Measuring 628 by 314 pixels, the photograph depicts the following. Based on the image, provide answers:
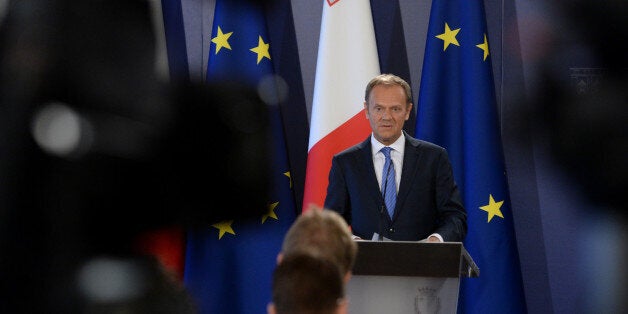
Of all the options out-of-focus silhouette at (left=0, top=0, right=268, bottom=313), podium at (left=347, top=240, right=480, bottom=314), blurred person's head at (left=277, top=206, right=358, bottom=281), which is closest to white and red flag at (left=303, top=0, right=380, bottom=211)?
podium at (left=347, top=240, right=480, bottom=314)

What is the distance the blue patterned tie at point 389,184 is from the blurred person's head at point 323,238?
1904 mm

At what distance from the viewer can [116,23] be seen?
83 cm

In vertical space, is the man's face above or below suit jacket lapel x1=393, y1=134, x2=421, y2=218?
above

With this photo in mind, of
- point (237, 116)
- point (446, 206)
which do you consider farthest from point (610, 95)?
point (237, 116)

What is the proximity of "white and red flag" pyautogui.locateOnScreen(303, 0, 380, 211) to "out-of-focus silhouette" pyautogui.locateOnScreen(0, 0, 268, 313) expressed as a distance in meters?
3.73

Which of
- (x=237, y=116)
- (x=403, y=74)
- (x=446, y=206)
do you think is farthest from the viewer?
(x=403, y=74)

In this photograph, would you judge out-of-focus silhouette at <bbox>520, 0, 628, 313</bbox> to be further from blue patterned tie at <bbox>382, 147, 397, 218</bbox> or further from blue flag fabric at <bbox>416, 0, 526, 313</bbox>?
blue patterned tie at <bbox>382, 147, 397, 218</bbox>

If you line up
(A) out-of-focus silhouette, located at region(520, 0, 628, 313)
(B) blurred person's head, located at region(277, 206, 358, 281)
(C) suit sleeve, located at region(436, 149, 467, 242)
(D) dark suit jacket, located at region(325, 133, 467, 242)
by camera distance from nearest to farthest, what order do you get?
(B) blurred person's head, located at region(277, 206, 358, 281), (C) suit sleeve, located at region(436, 149, 467, 242), (D) dark suit jacket, located at region(325, 133, 467, 242), (A) out-of-focus silhouette, located at region(520, 0, 628, 313)

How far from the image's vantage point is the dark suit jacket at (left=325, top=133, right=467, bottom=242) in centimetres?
337

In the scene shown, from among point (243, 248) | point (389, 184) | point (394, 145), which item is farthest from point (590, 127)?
point (243, 248)

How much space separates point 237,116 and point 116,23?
0.16m

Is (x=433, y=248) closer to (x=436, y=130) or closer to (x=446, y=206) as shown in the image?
(x=446, y=206)

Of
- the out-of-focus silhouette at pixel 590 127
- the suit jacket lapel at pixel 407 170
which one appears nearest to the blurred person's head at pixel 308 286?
the suit jacket lapel at pixel 407 170

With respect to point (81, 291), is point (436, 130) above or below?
above
